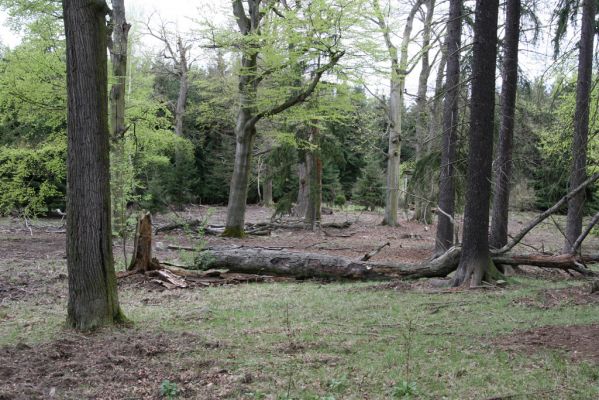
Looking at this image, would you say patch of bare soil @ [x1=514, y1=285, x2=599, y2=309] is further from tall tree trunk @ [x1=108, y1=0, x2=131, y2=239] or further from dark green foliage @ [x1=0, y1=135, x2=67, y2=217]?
dark green foliage @ [x1=0, y1=135, x2=67, y2=217]

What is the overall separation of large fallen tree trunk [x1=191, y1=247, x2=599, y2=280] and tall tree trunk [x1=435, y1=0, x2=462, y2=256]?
1.69 metres

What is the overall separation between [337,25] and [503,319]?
1019 cm

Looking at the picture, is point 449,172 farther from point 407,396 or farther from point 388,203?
point 388,203

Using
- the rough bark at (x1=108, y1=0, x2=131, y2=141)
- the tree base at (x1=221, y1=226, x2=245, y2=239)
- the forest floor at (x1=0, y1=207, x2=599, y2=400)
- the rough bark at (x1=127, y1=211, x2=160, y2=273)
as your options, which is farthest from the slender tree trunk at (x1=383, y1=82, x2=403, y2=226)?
the forest floor at (x1=0, y1=207, x2=599, y2=400)

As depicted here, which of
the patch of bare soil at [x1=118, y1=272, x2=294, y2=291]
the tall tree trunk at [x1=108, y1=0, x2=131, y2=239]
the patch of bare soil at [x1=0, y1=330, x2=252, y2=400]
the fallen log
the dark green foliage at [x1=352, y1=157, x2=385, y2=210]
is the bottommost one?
the patch of bare soil at [x1=118, y1=272, x2=294, y2=291]

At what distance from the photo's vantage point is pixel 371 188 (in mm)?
36625

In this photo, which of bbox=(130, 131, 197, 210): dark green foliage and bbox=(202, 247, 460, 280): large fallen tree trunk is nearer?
bbox=(202, 247, 460, 280): large fallen tree trunk

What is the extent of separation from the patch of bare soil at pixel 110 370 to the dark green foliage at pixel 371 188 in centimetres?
3063

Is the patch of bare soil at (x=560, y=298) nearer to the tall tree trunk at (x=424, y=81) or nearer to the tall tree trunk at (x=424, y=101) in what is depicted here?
the tall tree trunk at (x=424, y=101)

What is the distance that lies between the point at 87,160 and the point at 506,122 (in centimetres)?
883

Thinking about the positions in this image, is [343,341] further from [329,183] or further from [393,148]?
[329,183]

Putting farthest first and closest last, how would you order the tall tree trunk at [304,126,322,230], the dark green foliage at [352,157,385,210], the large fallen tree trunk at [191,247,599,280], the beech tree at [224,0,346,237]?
the dark green foliage at [352,157,385,210]
the tall tree trunk at [304,126,322,230]
the beech tree at [224,0,346,237]
the large fallen tree trunk at [191,247,599,280]

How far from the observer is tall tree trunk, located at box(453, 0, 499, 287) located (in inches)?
351

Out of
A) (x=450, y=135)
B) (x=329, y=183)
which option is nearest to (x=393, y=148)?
(x=450, y=135)
